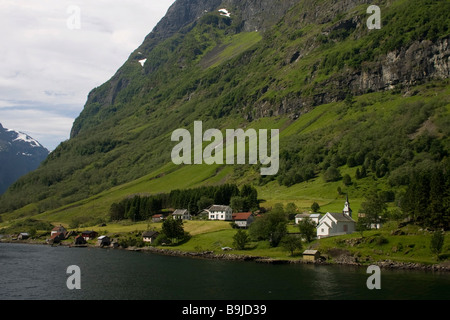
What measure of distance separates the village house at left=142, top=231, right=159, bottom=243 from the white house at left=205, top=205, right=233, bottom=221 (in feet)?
77.6

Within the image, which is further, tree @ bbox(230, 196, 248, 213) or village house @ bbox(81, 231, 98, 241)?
tree @ bbox(230, 196, 248, 213)

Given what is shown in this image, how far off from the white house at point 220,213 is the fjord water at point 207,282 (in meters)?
47.6

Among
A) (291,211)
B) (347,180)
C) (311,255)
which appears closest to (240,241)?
(311,255)

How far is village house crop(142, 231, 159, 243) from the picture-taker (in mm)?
128250

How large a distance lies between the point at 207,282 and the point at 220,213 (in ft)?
246

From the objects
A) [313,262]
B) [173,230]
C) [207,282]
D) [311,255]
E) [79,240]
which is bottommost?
[79,240]

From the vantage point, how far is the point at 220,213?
144 metres

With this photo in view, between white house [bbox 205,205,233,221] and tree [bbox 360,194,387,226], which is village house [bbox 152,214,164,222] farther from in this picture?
tree [bbox 360,194,387,226]

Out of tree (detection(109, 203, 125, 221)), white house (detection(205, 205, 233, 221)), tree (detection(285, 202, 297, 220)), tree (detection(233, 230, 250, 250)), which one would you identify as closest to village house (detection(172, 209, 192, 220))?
white house (detection(205, 205, 233, 221))

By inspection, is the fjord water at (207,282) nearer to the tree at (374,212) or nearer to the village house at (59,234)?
the tree at (374,212)

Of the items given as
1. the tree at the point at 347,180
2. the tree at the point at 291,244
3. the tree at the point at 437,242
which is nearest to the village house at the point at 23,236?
the tree at the point at 291,244

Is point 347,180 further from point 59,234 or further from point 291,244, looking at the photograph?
point 59,234
